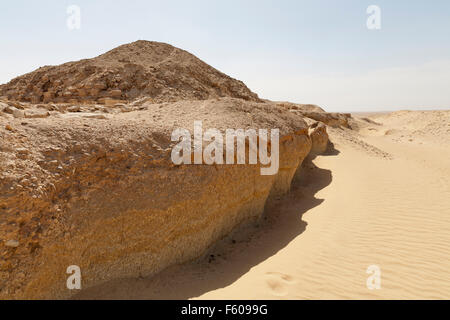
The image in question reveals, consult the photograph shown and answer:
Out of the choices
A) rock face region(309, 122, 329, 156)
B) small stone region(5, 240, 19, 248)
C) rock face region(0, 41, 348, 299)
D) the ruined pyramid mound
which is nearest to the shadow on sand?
rock face region(0, 41, 348, 299)

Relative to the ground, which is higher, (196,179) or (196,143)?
(196,143)

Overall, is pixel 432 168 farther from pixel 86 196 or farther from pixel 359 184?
pixel 86 196

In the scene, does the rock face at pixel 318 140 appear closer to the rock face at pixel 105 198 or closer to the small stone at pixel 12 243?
the rock face at pixel 105 198

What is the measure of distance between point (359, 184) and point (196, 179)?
16.3 ft

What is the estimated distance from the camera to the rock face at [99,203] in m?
2.60

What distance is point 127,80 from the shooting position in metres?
9.29

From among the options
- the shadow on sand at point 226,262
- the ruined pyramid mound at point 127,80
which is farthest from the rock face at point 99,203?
the ruined pyramid mound at point 127,80

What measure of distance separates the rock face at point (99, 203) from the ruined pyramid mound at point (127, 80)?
17.7 ft

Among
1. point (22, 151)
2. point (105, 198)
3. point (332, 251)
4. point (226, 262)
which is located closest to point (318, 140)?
point (332, 251)

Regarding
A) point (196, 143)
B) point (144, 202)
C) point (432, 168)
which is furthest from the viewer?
point (432, 168)

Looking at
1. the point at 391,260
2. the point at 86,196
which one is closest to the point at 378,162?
the point at 391,260

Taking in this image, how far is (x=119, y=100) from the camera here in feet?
27.1

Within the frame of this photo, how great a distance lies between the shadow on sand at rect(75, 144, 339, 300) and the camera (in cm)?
306
